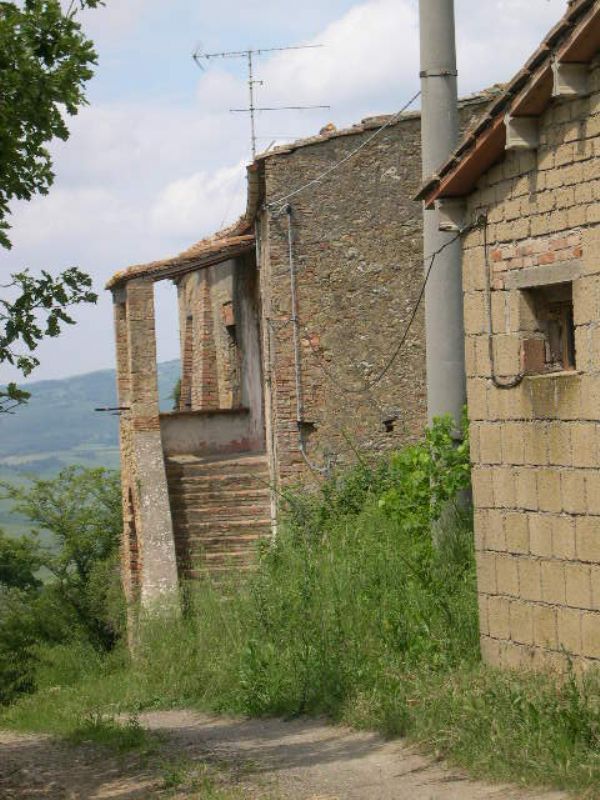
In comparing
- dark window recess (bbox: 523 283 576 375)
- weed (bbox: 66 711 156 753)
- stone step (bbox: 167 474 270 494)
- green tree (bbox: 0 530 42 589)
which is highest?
dark window recess (bbox: 523 283 576 375)

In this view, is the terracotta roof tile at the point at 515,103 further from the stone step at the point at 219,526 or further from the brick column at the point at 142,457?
the stone step at the point at 219,526

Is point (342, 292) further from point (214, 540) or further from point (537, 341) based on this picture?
point (537, 341)

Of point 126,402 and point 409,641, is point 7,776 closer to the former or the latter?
point 409,641

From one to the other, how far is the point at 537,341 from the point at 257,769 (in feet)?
11.5

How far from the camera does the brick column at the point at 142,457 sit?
1803 cm

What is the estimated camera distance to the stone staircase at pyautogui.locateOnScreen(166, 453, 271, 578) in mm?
18469

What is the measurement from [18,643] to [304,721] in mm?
16936

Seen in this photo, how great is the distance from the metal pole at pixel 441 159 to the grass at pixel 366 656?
Answer: 1.13 m

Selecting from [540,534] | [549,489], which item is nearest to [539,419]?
[549,489]

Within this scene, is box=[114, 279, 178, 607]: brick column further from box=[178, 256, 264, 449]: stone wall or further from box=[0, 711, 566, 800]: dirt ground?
box=[0, 711, 566, 800]: dirt ground

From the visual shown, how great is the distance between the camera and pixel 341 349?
669 inches

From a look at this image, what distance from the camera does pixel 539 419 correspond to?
9094mm

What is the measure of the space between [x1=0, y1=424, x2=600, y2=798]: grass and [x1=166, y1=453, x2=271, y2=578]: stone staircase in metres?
1.64

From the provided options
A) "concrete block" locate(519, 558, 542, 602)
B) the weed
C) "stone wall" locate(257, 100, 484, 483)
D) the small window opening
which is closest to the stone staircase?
"stone wall" locate(257, 100, 484, 483)
